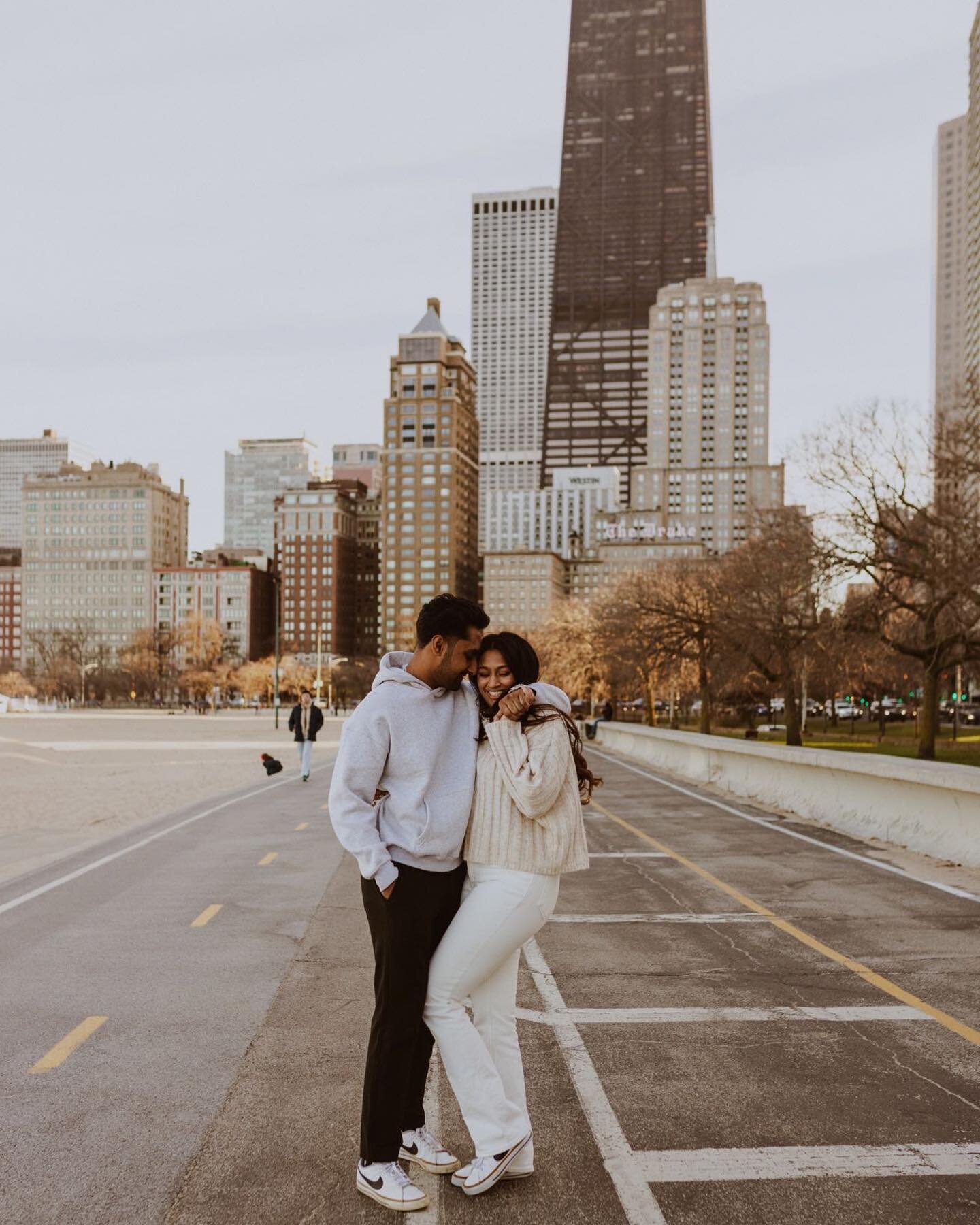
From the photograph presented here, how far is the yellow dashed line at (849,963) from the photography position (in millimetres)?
6258

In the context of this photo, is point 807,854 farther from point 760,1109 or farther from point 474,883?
point 474,883

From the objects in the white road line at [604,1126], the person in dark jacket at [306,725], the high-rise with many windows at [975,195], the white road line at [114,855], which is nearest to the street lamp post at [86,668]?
the person in dark jacket at [306,725]

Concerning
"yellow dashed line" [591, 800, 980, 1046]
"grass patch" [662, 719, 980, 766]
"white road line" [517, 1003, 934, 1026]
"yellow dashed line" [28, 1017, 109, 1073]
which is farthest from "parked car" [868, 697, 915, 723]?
"yellow dashed line" [28, 1017, 109, 1073]

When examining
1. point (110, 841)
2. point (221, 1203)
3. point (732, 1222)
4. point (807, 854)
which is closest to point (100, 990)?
point (221, 1203)

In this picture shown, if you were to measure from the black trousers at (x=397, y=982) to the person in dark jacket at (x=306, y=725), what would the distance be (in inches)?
805

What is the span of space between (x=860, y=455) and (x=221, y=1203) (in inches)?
1286

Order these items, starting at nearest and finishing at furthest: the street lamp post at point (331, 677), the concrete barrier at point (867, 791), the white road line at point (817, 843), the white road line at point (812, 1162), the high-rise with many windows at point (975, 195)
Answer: the white road line at point (812, 1162)
the white road line at point (817, 843)
the concrete barrier at point (867, 791)
the street lamp post at point (331, 677)
the high-rise with many windows at point (975, 195)

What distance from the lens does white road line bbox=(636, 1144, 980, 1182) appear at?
4.27m

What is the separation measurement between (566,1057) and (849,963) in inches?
117

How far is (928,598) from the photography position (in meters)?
34.3

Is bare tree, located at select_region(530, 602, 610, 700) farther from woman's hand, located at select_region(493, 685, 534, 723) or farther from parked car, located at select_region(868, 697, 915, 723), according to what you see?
woman's hand, located at select_region(493, 685, 534, 723)

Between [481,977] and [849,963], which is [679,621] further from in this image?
[481,977]

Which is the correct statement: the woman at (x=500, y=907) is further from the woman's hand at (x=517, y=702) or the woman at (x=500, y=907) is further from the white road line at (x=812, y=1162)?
the white road line at (x=812, y=1162)

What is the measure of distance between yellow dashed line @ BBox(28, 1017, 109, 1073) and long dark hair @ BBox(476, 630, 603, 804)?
3.01m
